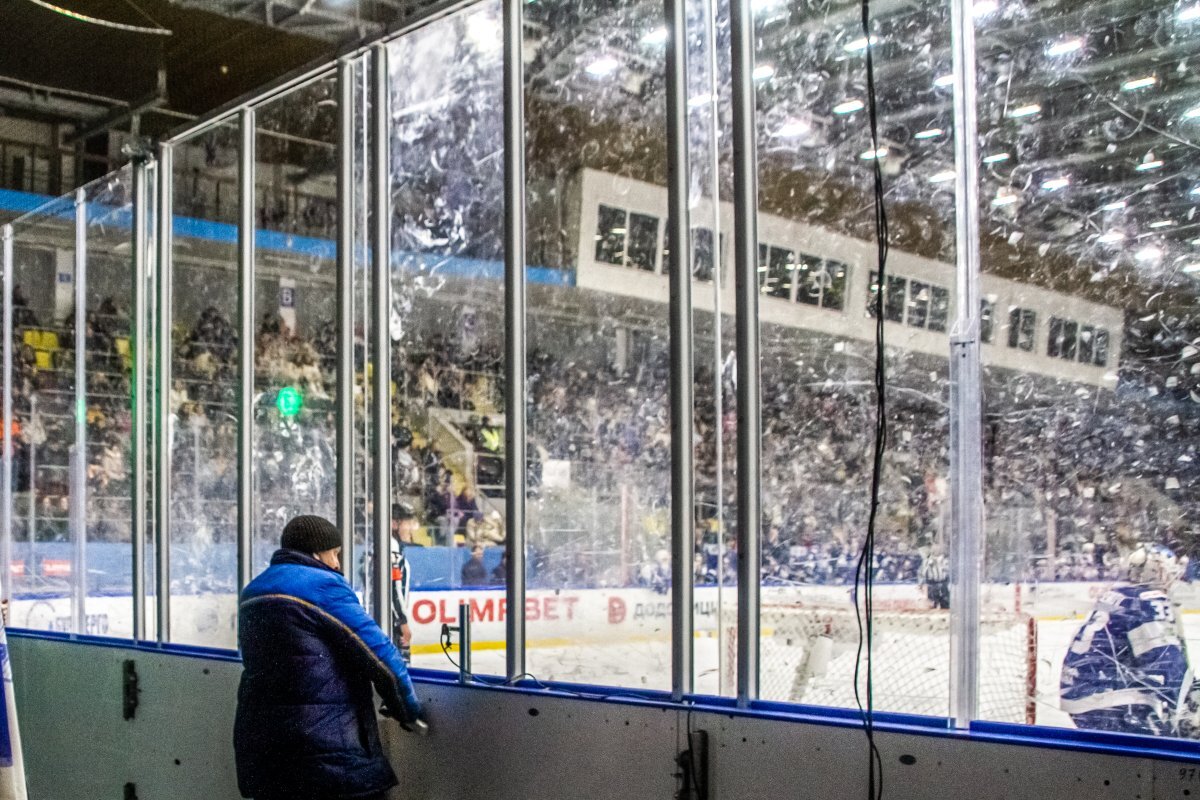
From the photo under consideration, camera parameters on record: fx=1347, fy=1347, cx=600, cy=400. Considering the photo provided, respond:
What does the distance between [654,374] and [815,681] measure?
2.98ft

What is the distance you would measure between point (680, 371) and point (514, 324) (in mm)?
694

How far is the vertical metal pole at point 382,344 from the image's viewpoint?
4.35 metres

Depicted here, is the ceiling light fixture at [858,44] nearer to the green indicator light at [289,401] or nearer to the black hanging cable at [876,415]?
the black hanging cable at [876,415]

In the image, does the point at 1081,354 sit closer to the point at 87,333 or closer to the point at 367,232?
the point at 367,232

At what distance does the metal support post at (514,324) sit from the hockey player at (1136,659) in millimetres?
1667

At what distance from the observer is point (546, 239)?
12.7ft

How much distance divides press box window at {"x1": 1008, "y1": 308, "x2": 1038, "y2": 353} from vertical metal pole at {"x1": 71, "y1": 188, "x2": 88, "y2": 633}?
15.6ft

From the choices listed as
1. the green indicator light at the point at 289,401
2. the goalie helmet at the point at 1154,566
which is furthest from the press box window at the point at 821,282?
the green indicator light at the point at 289,401

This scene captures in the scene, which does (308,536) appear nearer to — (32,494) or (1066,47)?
(1066,47)

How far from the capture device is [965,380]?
2.88 metres

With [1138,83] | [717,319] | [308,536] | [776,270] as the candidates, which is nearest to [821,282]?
[776,270]

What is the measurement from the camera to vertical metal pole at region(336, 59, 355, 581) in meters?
4.48

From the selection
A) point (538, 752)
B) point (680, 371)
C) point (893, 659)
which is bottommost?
point (538, 752)

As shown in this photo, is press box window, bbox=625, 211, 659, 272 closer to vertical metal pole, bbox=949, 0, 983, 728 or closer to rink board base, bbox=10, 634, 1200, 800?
vertical metal pole, bbox=949, 0, 983, 728
